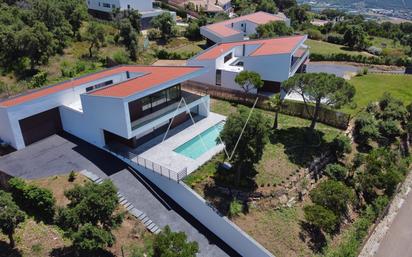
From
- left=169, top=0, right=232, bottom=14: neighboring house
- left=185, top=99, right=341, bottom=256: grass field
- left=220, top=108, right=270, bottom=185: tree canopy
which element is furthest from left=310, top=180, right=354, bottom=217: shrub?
left=169, top=0, right=232, bottom=14: neighboring house

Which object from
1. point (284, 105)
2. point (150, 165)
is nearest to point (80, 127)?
point (150, 165)

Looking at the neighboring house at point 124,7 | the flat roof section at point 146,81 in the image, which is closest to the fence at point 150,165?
the flat roof section at point 146,81

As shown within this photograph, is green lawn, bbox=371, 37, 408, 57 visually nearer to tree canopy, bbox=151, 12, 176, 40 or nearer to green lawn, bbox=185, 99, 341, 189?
green lawn, bbox=185, 99, 341, 189

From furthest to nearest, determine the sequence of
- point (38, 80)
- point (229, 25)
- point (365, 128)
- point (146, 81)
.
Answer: point (229, 25) < point (38, 80) < point (365, 128) < point (146, 81)

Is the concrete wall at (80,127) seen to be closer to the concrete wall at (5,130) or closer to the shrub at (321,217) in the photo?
the concrete wall at (5,130)

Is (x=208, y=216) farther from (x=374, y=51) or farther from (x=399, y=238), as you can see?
(x=374, y=51)

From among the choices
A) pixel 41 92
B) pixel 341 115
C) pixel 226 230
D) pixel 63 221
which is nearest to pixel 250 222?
pixel 226 230

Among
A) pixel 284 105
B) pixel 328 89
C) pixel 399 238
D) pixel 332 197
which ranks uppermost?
pixel 328 89
